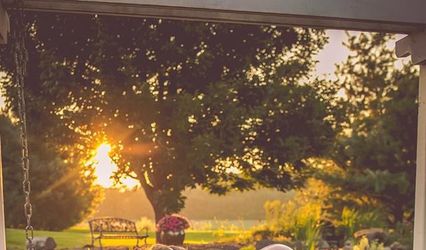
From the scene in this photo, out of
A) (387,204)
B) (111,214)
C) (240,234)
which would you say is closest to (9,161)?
(111,214)

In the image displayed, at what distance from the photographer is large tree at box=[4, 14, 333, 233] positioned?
259 inches

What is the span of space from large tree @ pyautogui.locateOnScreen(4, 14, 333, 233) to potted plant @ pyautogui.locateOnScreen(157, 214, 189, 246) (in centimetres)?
60

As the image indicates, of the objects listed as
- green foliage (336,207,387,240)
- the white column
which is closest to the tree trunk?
green foliage (336,207,387,240)

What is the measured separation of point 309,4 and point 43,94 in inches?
206

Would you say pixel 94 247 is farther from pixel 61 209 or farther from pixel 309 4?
pixel 309 4

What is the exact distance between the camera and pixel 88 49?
6.62 meters

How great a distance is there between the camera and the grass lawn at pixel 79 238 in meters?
7.11

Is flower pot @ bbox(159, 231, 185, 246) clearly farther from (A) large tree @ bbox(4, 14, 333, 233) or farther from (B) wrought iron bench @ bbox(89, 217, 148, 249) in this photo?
(A) large tree @ bbox(4, 14, 333, 233)

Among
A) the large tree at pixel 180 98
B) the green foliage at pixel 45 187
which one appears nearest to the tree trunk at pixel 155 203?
the large tree at pixel 180 98

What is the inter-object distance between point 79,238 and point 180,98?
10.1 ft

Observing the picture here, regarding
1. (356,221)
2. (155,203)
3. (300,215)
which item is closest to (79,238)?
(155,203)

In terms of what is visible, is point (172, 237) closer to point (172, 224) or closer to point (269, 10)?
point (172, 224)

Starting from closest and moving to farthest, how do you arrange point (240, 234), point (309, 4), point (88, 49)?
point (309, 4) → point (88, 49) → point (240, 234)

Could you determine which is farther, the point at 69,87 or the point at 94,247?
the point at 94,247
